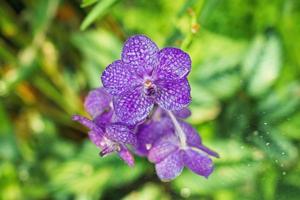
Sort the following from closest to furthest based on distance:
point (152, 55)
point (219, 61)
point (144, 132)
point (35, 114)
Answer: point (152, 55) → point (144, 132) → point (219, 61) → point (35, 114)

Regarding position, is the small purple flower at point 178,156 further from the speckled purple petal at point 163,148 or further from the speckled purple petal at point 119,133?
the speckled purple petal at point 119,133

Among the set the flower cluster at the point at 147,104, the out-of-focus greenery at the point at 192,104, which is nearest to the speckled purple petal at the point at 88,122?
the flower cluster at the point at 147,104

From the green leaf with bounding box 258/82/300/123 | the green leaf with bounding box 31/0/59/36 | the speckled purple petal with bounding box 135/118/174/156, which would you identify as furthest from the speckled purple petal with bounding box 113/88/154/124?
the green leaf with bounding box 31/0/59/36

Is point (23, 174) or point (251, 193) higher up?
point (23, 174)

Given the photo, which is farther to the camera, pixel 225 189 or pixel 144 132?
pixel 225 189

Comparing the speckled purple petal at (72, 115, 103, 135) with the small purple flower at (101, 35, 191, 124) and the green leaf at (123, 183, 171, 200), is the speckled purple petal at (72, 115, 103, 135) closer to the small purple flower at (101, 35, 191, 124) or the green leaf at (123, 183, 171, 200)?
the small purple flower at (101, 35, 191, 124)

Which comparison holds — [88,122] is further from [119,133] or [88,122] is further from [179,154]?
[179,154]

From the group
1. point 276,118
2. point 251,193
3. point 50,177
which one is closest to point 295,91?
point 276,118

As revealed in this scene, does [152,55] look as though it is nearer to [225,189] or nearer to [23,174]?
[225,189]
